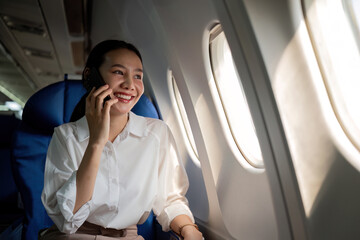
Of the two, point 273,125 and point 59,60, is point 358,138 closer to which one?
point 273,125

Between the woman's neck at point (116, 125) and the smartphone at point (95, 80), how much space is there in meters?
0.16

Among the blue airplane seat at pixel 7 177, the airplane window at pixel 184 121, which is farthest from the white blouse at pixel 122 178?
the blue airplane seat at pixel 7 177

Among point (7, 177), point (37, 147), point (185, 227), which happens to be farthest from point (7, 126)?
point (185, 227)

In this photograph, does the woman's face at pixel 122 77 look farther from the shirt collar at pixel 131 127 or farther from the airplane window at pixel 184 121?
the airplane window at pixel 184 121

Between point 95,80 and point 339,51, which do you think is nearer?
point 339,51

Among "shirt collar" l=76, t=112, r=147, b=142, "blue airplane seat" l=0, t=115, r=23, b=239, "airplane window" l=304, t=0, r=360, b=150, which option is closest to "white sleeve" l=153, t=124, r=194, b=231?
"shirt collar" l=76, t=112, r=147, b=142

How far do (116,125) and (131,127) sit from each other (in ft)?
0.26

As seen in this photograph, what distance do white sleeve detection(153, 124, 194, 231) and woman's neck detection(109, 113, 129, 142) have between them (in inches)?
9.7

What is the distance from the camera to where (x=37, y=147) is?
199 cm

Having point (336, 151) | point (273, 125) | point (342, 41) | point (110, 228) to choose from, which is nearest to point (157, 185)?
point (110, 228)

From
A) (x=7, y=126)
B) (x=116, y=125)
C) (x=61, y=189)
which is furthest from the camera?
(x=7, y=126)

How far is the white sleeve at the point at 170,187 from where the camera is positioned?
163cm

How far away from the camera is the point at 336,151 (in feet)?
3.43

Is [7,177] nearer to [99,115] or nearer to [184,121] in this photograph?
[184,121]
